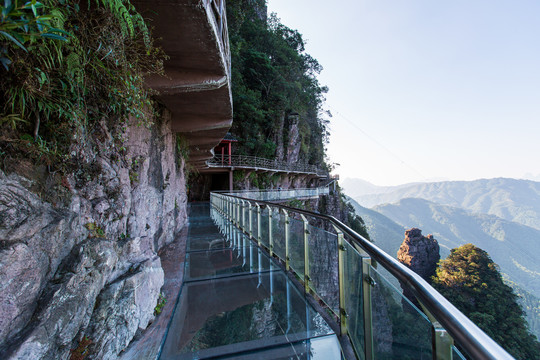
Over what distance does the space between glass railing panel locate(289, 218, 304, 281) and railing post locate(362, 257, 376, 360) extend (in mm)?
1515

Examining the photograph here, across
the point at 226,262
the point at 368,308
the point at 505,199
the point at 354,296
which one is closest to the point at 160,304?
the point at 226,262

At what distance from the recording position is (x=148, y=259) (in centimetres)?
267

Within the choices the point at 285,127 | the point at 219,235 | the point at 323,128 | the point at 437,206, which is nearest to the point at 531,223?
the point at 437,206

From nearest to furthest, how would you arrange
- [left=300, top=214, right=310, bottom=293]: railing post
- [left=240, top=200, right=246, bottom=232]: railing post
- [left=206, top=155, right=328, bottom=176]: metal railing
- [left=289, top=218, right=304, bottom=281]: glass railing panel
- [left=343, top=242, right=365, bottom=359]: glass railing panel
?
1. [left=343, top=242, right=365, bottom=359]: glass railing panel
2. [left=300, top=214, right=310, bottom=293]: railing post
3. [left=289, top=218, right=304, bottom=281]: glass railing panel
4. [left=240, top=200, right=246, bottom=232]: railing post
5. [left=206, top=155, right=328, bottom=176]: metal railing

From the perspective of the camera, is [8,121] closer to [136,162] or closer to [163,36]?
[163,36]

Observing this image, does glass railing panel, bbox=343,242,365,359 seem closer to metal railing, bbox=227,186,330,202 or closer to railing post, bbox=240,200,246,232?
railing post, bbox=240,200,246,232

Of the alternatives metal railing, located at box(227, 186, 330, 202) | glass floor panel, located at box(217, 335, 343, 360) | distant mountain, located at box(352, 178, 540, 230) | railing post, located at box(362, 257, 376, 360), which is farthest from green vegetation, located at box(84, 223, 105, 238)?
distant mountain, located at box(352, 178, 540, 230)

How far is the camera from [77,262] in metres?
1.77

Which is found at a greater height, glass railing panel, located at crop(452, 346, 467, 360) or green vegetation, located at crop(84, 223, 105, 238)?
green vegetation, located at crop(84, 223, 105, 238)

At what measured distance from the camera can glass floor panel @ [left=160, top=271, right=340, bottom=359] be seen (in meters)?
2.14

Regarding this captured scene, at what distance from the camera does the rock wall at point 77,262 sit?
4.58ft

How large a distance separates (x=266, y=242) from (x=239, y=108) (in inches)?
821

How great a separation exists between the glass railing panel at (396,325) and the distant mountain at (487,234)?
99524 mm

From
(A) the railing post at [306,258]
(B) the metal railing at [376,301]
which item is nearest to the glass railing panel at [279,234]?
(B) the metal railing at [376,301]
